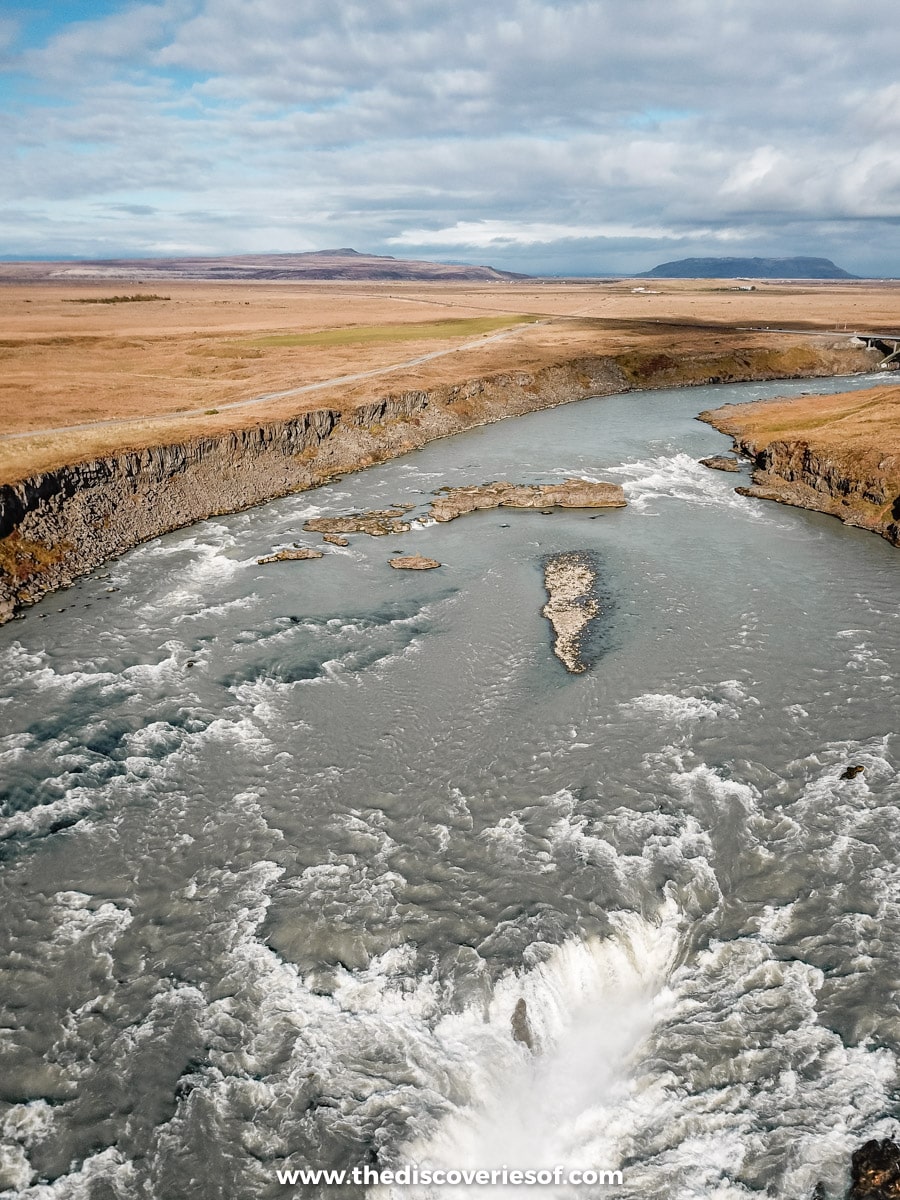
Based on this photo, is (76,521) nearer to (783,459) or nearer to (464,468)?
(464,468)

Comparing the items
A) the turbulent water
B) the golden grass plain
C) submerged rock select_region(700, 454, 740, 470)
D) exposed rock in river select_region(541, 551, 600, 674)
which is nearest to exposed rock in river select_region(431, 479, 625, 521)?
exposed rock in river select_region(541, 551, 600, 674)

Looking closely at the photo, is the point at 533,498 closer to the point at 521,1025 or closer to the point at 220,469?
the point at 220,469

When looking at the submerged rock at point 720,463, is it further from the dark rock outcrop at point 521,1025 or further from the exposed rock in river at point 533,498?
the dark rock outcrop at point 521,1025

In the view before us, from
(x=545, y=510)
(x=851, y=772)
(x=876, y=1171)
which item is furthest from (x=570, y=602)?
(x=876, y=1171)

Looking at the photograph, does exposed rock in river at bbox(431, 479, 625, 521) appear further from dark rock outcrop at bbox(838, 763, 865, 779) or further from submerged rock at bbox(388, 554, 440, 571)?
dark rock outcrop at bbox(838, 763, 865, 779)

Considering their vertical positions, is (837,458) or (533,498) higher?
(837,458)

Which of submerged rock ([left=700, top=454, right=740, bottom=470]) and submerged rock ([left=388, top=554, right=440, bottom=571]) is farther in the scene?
submerged rock ([left=700, top=454, right=740, bottom=470])
